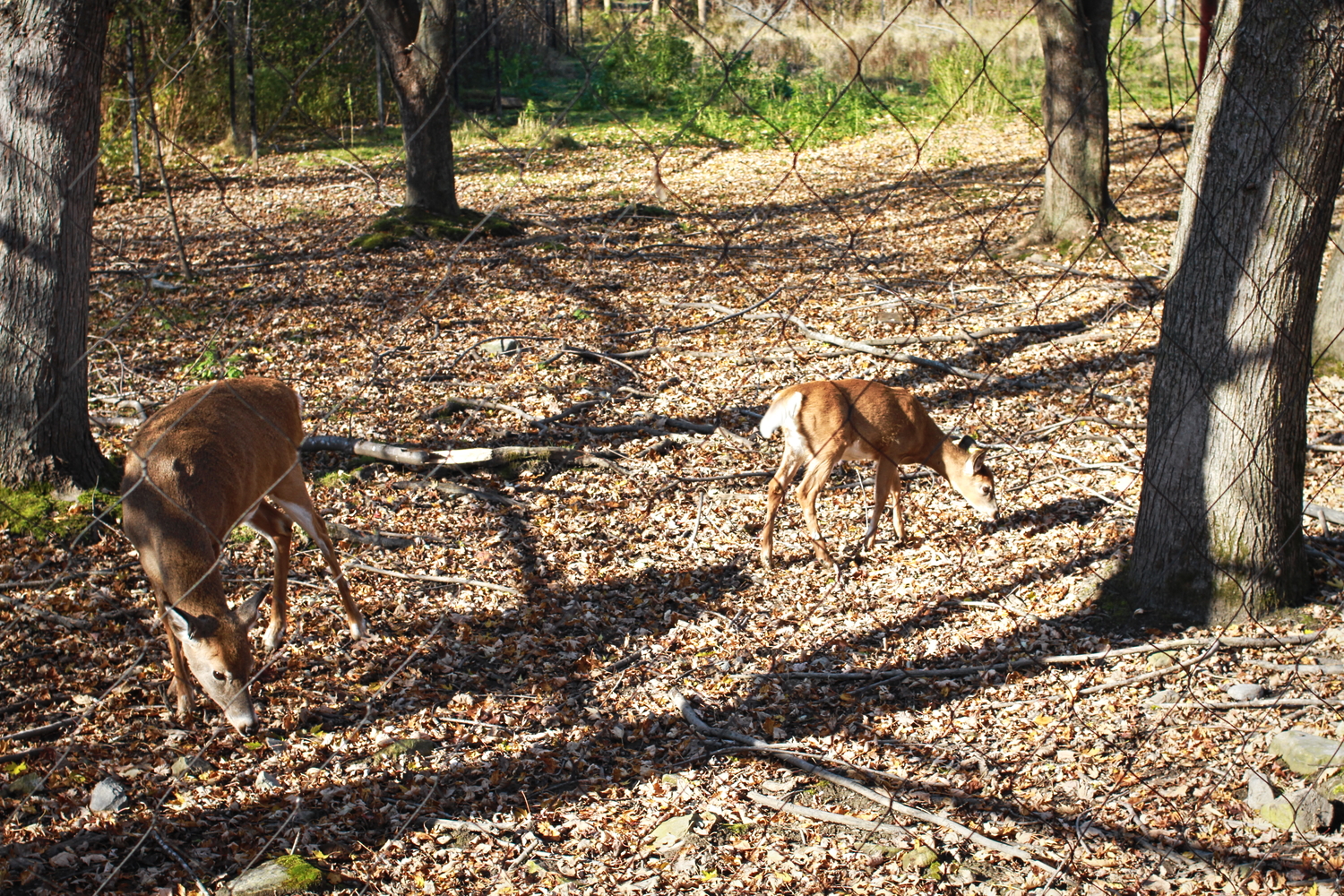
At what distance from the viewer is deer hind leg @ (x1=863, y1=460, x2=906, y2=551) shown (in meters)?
5.65

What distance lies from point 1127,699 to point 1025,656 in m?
0.51

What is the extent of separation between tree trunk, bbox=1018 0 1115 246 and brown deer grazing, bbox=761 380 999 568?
15.8 ft

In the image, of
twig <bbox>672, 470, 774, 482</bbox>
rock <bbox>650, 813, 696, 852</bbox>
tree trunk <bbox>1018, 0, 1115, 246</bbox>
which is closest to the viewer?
rock <bbox>650, 813, 696, 852</bbox>

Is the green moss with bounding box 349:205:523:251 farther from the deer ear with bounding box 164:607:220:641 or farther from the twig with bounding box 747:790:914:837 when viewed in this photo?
the twig with bounding box 747:790:914:837

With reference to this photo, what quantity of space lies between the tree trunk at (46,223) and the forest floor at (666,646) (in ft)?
1.81

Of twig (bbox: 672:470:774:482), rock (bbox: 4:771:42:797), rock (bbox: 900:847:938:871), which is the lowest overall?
rock (bbox: 4:771:42:797)

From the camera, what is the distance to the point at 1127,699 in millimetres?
3746

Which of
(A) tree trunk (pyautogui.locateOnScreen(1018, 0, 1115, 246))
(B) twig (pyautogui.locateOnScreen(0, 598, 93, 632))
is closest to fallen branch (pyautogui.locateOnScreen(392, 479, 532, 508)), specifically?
(B) twig (pyautogui.locateOnScreen(0, 598, 93, 632))

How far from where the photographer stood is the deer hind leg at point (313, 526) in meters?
4.54

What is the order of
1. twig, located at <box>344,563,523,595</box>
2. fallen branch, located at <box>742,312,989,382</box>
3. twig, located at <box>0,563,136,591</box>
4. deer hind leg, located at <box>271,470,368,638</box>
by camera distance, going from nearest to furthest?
twig, located at <box>0,563,136,591</box>
deer hind leg, located at <box>271,470,368,638</box>
twig, located at <box>344,563,523,595</box>
fallen branch, located at <box>742,312,989,382</box>

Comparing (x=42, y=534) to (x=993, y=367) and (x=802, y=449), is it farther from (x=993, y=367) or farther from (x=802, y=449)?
(x=993, y=367)

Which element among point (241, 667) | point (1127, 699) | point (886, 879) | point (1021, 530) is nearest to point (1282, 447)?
point (1127, 699)

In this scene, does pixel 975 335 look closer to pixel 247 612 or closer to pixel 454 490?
pixel 454 490

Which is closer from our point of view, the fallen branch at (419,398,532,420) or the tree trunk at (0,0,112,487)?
the tree trunk at (0,0,112,487)
